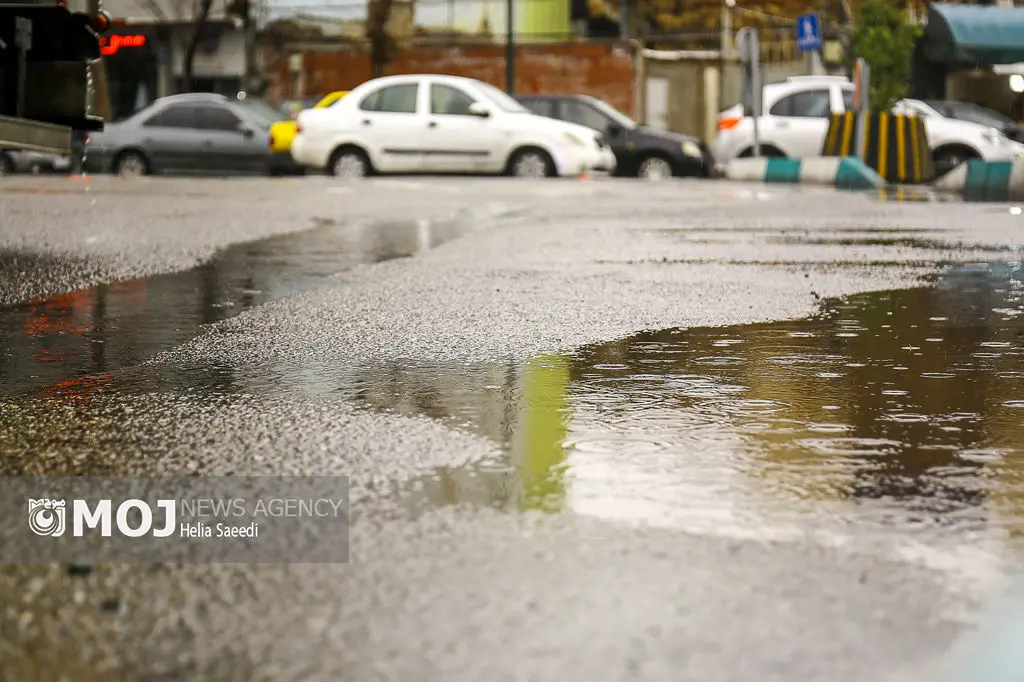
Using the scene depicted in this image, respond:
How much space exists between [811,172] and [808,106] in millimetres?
6617

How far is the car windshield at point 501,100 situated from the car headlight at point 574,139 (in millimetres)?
821

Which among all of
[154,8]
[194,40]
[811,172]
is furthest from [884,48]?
[154,8]

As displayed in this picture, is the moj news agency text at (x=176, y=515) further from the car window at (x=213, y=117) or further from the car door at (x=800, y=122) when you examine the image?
the car door at (x=800, y=122)

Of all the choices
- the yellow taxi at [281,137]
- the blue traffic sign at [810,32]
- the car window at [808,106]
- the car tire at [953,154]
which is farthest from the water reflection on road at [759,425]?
the car window at [808,106]

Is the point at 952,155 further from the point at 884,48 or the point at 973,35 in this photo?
the point at 973,35

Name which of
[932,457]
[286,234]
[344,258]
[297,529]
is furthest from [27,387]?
[286,234]

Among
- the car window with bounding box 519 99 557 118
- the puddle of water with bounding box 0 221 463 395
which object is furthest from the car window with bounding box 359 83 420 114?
the puddle of water with bounding box 0 221 463 395

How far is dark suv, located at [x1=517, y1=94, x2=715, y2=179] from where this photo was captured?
28.3 meters

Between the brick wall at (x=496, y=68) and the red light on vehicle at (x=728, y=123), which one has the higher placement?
the brick wall at (x=496, y=68)

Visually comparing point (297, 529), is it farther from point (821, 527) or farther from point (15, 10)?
point (15, 10)

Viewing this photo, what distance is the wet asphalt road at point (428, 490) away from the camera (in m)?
2.32

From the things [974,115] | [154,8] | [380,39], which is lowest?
[974,115]

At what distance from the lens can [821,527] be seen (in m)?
3.01

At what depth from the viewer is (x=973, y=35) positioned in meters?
36.0
